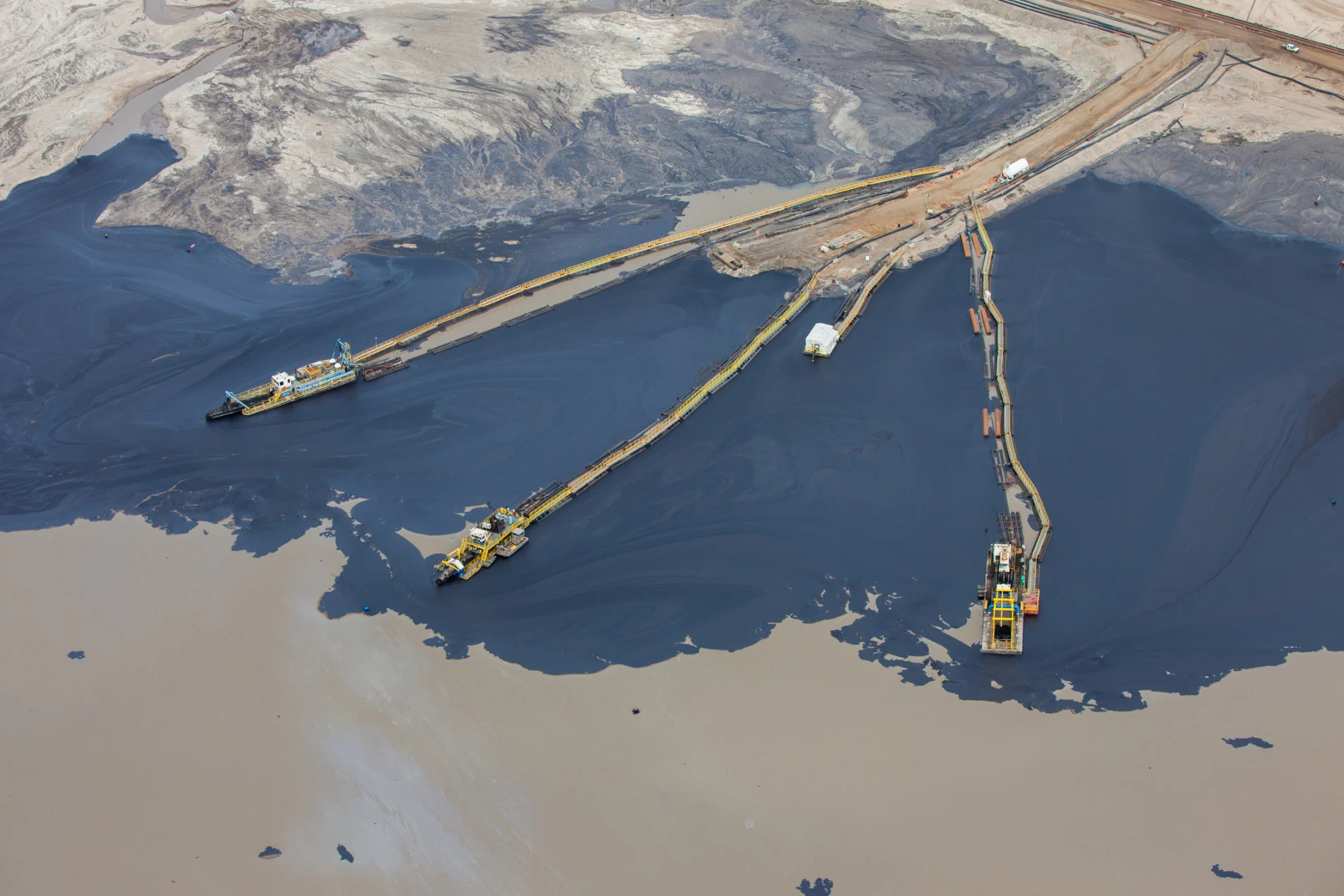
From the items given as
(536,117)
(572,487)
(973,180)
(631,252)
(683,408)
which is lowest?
(572,487)

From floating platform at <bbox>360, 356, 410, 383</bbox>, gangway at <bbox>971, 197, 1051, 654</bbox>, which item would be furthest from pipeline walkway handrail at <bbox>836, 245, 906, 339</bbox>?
floating platform at <bbox>360, 356, 410, 383</bbox>

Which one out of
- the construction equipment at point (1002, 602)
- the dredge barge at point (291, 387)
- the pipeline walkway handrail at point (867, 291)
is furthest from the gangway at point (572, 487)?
the construction equipment at point (1002, 602)

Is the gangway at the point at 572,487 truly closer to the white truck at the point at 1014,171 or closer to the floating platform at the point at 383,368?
the floating platform at the point at 383,368

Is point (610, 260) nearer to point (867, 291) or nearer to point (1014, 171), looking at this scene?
point (867, 291)

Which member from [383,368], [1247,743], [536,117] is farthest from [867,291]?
[536,117]

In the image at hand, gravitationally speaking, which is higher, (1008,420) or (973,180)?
(973,180)

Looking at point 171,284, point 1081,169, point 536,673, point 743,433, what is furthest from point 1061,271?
point 171,284
